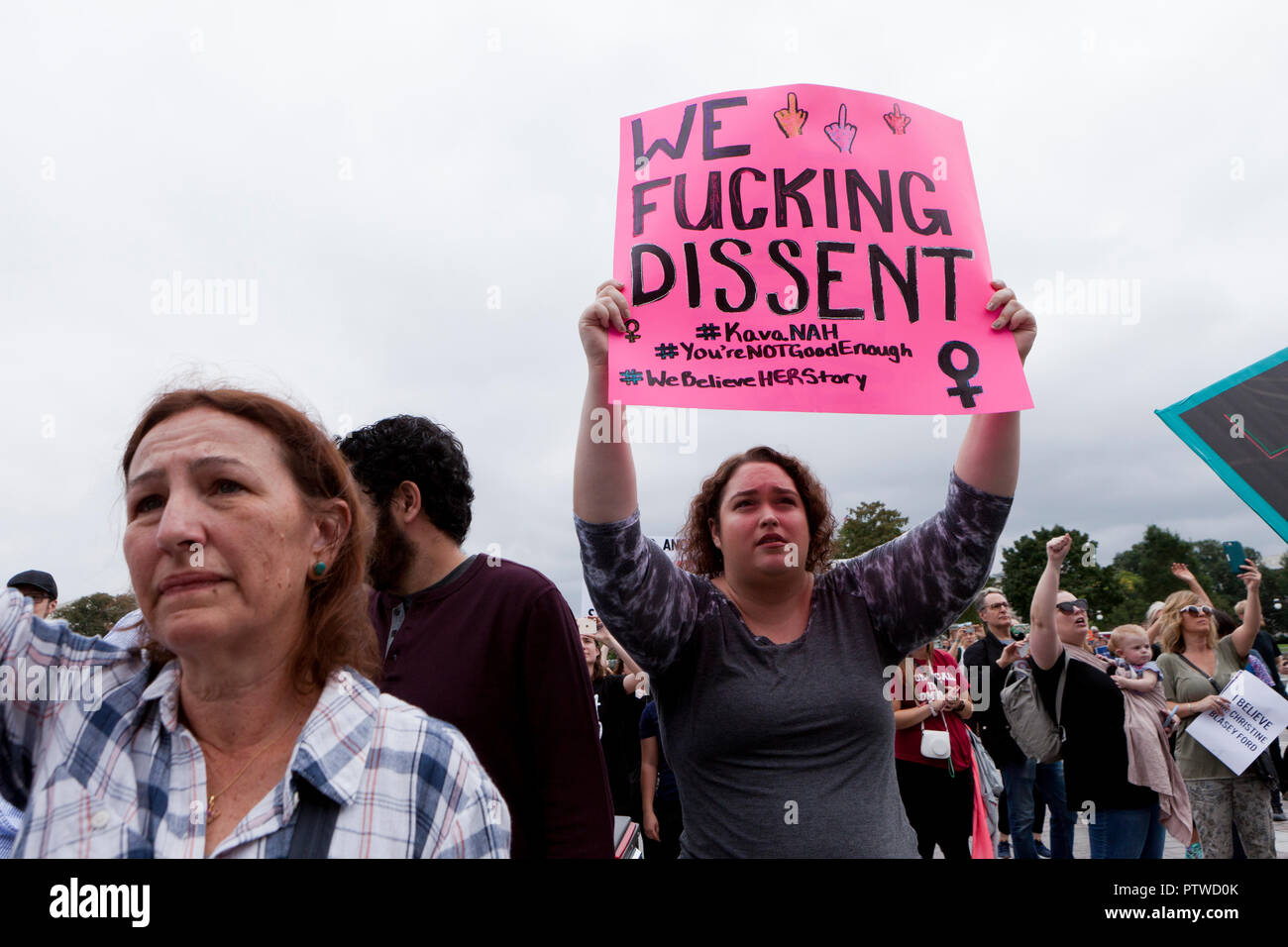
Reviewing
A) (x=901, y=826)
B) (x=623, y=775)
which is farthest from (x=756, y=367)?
(x=623, y=775)

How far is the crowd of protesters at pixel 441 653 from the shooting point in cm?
137

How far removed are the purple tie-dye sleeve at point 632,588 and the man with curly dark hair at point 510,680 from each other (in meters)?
0.20

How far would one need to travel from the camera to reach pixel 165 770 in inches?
54.5

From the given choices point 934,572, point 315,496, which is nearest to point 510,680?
point 315,496

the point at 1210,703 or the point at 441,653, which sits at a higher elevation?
the point at 441,653

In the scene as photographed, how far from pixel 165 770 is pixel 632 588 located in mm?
989

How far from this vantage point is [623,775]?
6160mm

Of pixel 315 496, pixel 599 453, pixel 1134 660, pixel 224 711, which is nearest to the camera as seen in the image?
pixel 224 711

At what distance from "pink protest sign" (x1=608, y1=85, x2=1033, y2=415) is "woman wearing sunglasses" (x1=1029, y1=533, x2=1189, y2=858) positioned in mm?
3365

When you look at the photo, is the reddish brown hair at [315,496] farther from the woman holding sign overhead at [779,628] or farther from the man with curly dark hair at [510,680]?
the woman holding sign overhead at [779,628]

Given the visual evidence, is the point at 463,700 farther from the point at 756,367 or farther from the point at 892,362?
the point at 892,362

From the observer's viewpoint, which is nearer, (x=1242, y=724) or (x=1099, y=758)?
(x=1099, y=758)

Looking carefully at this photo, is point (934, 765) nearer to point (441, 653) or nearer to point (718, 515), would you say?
point (718, 515)
